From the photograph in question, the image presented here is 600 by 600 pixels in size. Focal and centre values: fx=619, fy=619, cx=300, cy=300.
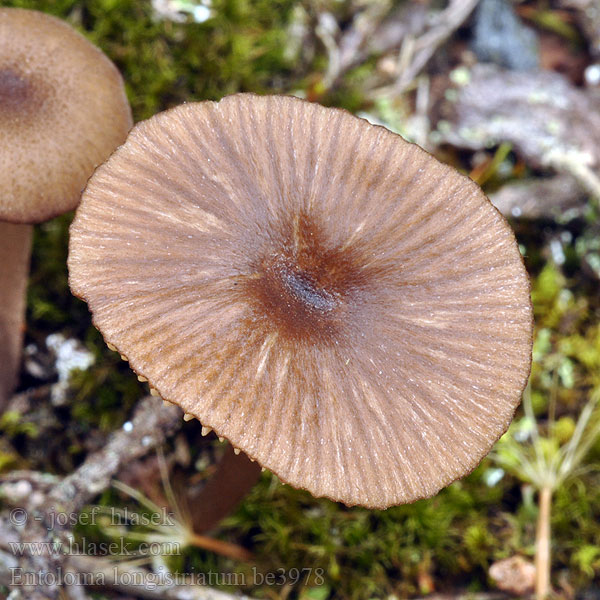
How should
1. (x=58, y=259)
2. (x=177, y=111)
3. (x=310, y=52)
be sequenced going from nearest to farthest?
(x=177, y=111)
(x=58, y=259)
(x=310, y=52)

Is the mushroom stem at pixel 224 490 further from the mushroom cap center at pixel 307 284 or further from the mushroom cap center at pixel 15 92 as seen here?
the mushroom cap center at pixel 15 92

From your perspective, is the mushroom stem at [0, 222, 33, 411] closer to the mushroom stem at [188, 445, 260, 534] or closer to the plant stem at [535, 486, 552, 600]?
the mushroom stem at [188, 445, 260, 534]

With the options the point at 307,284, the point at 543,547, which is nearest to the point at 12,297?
the point at 307,284

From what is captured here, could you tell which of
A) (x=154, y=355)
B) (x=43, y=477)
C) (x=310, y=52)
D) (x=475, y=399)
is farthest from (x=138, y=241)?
(x=310, y=52)

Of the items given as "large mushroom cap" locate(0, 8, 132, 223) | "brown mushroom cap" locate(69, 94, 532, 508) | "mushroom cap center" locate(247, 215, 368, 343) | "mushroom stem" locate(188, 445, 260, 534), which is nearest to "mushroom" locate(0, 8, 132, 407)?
"large mushroom cap" locate(0, 8, 132, 223)

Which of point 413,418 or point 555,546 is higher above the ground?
point 413,418

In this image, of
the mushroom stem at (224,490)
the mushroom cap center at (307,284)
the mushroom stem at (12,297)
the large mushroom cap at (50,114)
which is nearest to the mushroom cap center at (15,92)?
the large mushroom cap at (50,114)

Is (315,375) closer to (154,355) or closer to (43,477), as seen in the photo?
(154,355)
